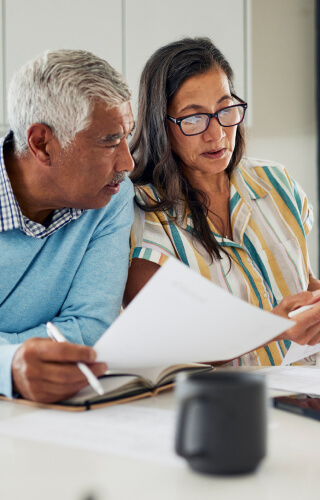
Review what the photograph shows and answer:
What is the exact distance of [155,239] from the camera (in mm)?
1597

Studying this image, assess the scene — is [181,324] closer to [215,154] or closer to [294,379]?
[294,379]

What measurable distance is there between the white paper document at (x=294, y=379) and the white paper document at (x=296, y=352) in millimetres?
24

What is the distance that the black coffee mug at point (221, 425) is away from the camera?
0.64 metres

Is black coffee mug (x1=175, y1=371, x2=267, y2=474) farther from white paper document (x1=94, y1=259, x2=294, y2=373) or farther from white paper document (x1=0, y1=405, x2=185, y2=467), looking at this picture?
white paper document (x1=94, y1=259, x2=294, y2=373)

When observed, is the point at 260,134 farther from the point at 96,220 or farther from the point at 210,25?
the point at 96,220

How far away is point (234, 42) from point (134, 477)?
2.68 metres

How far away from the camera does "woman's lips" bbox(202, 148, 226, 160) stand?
1684 mm

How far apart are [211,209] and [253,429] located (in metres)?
1.13

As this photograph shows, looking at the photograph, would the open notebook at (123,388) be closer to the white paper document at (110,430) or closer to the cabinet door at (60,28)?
the white paper document at (110,430)

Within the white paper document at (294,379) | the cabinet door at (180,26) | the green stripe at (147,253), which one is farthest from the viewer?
the cabinet door at (180,26)

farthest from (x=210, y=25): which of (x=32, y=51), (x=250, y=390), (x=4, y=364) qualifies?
(x=250, y=390)

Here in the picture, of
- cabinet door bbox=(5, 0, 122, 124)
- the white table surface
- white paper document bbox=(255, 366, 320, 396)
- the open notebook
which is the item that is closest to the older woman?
white paper document bbox=(255, 366, 320, 396)

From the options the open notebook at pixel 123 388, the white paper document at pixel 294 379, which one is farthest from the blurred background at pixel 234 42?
the open notebook at pixel 123 388

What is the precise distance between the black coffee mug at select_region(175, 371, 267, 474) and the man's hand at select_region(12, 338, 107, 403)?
31 centimetres
